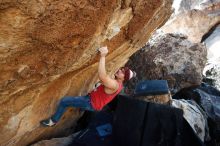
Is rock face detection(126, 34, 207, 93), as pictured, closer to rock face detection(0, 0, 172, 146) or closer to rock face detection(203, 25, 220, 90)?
rock face detection(203, 25, 220, 90)

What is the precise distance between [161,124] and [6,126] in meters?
2.38

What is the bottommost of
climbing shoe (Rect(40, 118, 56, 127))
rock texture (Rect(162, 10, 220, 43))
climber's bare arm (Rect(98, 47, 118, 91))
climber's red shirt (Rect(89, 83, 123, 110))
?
climbing shoe (Rect(40, 118, 56, 127))

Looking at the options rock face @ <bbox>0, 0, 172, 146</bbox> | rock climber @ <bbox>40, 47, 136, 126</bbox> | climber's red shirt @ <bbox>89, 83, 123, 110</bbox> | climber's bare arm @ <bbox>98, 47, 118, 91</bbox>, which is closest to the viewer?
rock face @ <bbox>0, 0, 172, 146</bbox>

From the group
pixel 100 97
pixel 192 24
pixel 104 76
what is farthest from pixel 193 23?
pixel 104 76

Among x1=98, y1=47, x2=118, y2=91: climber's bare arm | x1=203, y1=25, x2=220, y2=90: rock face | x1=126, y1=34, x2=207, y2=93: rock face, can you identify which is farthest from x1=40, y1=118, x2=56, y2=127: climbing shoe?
x1=203, y1=25, x2=220, y2=90: rock face

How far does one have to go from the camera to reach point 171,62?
850cm

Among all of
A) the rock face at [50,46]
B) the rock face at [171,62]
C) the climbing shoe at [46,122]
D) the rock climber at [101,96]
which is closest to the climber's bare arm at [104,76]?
the rock climber at [101,96]

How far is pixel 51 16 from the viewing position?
3.15 meters

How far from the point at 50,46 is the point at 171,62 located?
545 centimetres

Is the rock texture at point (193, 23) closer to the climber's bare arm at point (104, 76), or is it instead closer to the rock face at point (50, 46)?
the rock face at point (50, 46)

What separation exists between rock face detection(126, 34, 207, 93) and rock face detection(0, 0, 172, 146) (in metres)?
2.70

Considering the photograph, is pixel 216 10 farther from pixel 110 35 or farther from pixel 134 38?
pixel 110 35

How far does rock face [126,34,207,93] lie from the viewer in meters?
8.22

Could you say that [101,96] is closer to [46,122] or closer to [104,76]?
[104,76]
